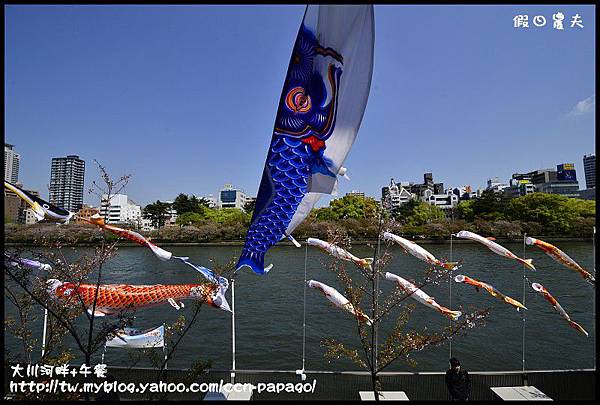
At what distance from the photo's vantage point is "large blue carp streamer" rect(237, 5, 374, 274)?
6.21 metres

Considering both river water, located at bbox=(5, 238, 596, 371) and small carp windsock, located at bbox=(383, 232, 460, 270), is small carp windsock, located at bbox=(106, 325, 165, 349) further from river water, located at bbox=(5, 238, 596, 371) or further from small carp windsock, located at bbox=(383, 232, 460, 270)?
small carp windsock, located at bbox=(383, 232, 460, 270)

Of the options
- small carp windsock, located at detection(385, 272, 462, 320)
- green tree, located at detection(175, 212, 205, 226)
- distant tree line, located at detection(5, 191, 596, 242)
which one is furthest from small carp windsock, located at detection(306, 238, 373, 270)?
green tree, located at detection(175, 212, 205, 226)

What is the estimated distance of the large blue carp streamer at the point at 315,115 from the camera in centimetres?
621

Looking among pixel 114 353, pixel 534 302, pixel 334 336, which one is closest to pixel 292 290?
pixel 334 336

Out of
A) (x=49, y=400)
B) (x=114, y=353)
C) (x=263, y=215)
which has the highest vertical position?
(x=263, y=215)

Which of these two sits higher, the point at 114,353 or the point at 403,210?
the point at 403,210

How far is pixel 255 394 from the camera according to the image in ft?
25.8

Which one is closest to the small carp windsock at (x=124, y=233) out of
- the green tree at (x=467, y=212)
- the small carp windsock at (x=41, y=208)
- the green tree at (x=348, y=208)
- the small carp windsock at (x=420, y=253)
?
the small carp windsock at (x=41, y=208)

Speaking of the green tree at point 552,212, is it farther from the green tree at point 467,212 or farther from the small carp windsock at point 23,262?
the small carp windsock at point 23,262

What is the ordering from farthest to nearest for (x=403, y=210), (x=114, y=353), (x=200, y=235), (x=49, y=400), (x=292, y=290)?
(x=403, y=210), (x=200, y=235), (x=292, y=290), (x=114, y=353), (x=49, y=400)

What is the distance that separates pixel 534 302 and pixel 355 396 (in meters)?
16.3

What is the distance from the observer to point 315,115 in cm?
659

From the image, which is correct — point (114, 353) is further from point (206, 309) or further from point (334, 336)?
point (334, 336)

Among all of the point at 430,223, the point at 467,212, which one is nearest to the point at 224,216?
the point at 430,223
